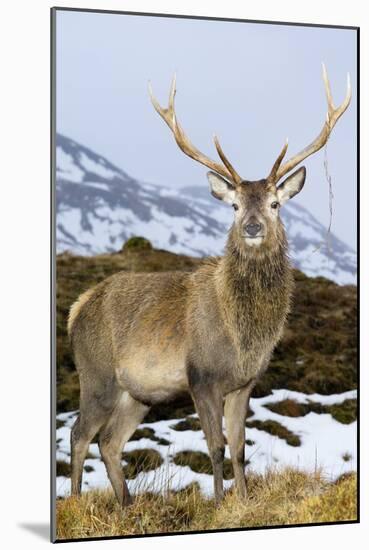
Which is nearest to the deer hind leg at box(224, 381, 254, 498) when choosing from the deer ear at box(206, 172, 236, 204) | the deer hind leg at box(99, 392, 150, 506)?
the deer hind leg at box(99, 392, 150, 506)

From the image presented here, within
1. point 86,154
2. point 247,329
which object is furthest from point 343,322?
point 86,154

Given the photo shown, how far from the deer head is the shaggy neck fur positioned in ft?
0.22

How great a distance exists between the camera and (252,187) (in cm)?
772

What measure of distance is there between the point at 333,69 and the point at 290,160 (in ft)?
2.67

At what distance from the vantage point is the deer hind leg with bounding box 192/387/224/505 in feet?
24.9

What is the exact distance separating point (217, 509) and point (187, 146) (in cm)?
215

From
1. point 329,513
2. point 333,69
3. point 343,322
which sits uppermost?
point 333,69

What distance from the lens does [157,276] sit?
8.14m

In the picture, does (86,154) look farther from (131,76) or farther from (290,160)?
(290,160)


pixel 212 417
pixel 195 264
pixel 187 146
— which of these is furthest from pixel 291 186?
pixel 212 417

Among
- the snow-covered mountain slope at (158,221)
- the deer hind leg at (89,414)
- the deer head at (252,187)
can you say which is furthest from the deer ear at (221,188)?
the deer hind leg at (89,414)

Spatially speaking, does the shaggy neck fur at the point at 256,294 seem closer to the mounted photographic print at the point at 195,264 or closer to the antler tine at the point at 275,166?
the mounted photographic print at the point at 195,264

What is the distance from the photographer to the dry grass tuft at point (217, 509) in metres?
7.54

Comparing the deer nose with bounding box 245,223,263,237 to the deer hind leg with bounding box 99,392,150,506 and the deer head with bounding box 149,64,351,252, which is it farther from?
the deer hind leg with bounding box 99,392,150,506
